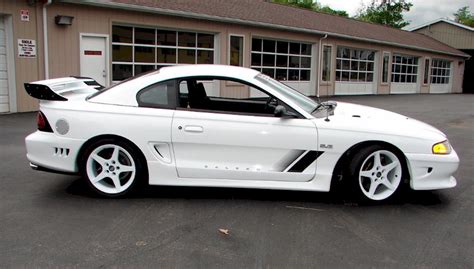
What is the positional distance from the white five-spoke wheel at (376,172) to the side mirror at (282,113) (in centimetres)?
82

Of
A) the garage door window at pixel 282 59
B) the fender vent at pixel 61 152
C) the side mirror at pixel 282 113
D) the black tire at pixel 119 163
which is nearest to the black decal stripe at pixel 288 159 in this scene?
the side mirror at pixel 282 113

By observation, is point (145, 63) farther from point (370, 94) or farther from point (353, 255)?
point (370, 94)

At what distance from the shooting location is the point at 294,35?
65.4ft

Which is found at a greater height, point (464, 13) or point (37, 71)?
point (464, 13)

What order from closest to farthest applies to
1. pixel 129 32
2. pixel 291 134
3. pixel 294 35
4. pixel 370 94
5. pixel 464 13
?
pixel 291 134
pixel 129 32
pixel 294 35
pixel 370 94
pixel 464 13

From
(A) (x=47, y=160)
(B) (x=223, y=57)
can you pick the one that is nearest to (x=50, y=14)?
(B) (x=223, y=57)

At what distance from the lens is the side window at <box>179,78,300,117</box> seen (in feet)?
16.0

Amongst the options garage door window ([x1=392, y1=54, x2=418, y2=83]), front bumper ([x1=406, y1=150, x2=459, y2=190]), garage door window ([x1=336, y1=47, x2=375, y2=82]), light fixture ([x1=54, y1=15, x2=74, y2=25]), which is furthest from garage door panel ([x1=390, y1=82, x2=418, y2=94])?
front bumper ([x1=406, y1=150, x2=459, y2=190])

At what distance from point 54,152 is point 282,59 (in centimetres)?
1610

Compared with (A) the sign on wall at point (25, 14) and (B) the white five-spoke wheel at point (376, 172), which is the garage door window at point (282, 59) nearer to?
(A) the sign on wall at point (25, 14)

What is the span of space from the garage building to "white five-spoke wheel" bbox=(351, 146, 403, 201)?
4.93 ft

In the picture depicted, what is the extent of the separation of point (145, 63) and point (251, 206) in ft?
36.1

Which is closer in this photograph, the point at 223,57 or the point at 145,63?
the point at 145,63

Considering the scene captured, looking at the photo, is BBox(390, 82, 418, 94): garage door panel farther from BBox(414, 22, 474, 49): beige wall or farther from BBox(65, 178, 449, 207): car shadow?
BBox(65, 178, 449, 207): car shadow
